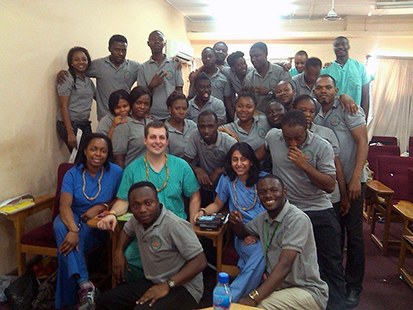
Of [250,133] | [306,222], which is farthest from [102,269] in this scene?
[306,222]

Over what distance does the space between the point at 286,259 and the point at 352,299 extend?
120cm

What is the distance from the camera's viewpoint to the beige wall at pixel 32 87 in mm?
3045

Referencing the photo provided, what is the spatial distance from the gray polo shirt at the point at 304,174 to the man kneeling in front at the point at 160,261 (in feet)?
2.47

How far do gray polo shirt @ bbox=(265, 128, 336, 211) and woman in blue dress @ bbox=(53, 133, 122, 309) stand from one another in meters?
1.26

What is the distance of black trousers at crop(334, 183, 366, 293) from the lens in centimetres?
278

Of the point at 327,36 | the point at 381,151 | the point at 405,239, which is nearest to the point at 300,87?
the point at 405,239

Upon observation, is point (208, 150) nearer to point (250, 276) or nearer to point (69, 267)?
point (250, 276)

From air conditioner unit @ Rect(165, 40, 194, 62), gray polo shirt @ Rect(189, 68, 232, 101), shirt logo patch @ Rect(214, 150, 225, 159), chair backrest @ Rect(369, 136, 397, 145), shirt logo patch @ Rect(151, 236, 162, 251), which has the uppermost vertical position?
air conditioner unit @ Rect(165, 40, 194, 62)

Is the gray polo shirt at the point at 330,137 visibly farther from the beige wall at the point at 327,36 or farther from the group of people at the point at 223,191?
the beige wall at the point at 327,36

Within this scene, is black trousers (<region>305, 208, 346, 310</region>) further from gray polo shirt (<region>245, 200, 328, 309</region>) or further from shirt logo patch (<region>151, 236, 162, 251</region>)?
shirt logo patch (<region>151, 236, 162, 251</region>)

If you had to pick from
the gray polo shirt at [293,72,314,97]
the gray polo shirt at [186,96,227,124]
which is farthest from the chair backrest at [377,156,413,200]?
the gray polo shirt at [186,96,227,124]

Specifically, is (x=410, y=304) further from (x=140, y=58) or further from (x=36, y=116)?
(x=140, y=58)

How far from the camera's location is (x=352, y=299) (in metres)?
2.80

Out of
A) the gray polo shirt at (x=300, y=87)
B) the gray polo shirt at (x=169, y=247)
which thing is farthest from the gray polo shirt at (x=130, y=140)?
the gray polo shirt at (x=300, y=87)
